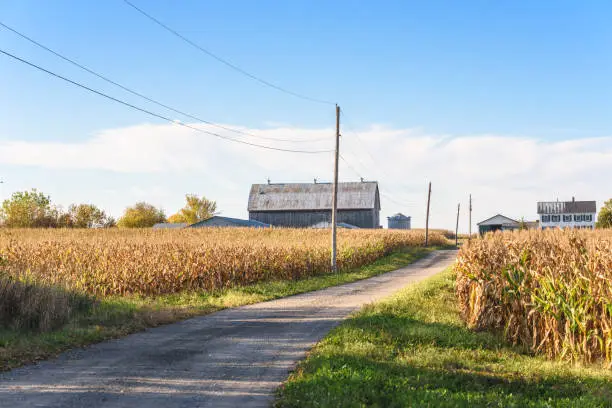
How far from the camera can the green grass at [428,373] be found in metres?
9.01

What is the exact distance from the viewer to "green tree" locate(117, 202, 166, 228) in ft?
336

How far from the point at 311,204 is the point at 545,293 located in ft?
226

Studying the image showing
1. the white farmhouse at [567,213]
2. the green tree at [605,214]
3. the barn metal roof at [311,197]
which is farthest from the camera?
the white farmhouse at [567,213]

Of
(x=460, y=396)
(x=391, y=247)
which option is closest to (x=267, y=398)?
(x=460, y=396)

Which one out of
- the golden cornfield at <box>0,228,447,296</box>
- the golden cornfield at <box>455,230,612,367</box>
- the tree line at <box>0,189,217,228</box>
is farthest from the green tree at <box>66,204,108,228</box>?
the golden cornfield at <box>455,230,612,367</box>

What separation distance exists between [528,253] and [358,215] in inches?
2644

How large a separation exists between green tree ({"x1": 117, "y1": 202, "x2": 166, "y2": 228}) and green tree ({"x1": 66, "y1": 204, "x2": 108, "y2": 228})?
1116cm

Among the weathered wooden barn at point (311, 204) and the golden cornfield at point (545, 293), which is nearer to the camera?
the golden cornfield at point (545, 293)

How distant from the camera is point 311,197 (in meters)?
82.5

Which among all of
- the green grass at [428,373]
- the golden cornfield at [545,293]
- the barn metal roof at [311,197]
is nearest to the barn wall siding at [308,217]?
the barn metal roof at [311,197]

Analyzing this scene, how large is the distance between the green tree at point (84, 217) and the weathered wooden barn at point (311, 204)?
87.1 ft

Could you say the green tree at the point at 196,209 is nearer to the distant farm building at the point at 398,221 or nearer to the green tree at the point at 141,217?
the green tree at the point at 141,217

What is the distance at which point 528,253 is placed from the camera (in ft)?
51.8

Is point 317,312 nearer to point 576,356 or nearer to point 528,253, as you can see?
point 528,253
